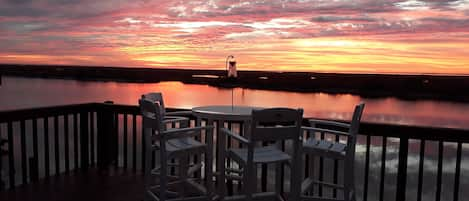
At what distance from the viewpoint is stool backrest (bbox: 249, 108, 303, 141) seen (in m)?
2.62

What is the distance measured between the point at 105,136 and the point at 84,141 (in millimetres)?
244

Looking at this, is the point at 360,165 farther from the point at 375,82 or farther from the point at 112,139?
the point at 375,82

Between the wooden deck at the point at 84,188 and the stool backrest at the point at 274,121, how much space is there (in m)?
1.43

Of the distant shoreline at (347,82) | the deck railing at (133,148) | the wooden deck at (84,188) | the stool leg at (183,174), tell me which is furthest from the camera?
the distant shoreline at (347,82)

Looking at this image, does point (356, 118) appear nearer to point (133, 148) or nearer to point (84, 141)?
point (133, 148)

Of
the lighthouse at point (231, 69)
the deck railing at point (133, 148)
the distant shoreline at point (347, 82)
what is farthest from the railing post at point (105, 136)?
the distant shoreline at point (347, 82)

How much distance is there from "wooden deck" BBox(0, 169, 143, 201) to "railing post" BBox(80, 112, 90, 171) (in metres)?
0.23

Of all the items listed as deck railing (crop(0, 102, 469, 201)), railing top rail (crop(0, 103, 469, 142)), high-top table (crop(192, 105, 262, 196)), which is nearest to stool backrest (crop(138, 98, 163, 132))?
high-top table (crop(192, 105, 262, 196))

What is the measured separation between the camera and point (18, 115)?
3535mm

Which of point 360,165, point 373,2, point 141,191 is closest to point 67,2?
point 141,191

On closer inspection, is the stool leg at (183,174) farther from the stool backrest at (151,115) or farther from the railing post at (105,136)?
the railing post at (105,136)

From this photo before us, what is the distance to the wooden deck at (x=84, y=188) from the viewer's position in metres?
3.38

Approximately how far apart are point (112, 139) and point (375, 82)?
31.1 metres

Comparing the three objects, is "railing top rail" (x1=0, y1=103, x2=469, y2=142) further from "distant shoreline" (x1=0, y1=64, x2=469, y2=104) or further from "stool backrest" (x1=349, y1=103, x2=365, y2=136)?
"distant shoreline" (x1=0, y1=64, x2=469, y2=104)
